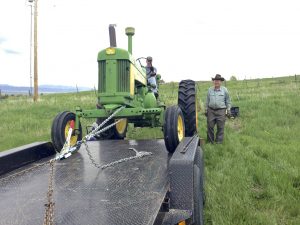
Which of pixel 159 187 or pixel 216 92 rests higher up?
pixel 216 92

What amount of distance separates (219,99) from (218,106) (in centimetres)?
15

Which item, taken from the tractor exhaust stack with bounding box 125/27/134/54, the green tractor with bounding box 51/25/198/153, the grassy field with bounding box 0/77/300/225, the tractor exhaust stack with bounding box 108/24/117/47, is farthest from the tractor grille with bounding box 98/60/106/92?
the grassy field with bounding box 0/77/300/225

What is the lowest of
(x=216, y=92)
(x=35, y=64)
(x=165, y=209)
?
(x=165, y=209)

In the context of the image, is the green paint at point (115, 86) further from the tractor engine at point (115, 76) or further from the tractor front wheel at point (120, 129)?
the tractor front wheel at point (120, 129)

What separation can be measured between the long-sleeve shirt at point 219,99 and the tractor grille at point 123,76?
273 centimetres

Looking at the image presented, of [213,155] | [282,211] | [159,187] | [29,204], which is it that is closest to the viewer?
[29,204]

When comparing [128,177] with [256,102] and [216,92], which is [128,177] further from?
[256,102]

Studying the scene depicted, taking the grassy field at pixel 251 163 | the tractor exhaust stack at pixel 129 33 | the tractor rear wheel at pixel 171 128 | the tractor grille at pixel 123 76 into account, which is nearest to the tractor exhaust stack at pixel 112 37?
the tractor grille at pixel 123 76

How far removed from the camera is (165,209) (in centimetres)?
301

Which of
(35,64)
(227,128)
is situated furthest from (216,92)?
(35,64)

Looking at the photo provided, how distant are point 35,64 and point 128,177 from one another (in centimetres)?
1642

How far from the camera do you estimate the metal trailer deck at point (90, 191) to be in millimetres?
2645

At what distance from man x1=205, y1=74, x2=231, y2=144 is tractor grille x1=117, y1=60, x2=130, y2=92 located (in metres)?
2.69

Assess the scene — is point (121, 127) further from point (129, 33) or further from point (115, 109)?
point (115, 109)
